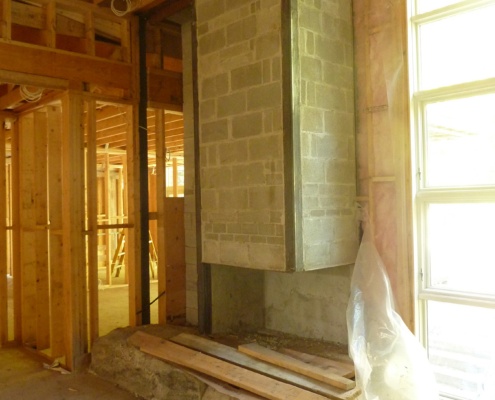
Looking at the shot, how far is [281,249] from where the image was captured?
3326 mm

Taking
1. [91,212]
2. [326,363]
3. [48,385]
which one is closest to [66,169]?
[91,212]

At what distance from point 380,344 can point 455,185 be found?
1.17 m

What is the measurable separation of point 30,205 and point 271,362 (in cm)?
318

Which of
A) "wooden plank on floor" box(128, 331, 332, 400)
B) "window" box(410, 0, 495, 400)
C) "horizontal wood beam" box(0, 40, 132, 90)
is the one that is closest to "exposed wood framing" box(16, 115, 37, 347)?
"horizontal wood beam" box(0, 40, 132, 90)

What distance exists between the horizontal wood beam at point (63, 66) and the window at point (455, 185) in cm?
272

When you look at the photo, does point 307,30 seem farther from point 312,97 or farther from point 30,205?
point 30,205

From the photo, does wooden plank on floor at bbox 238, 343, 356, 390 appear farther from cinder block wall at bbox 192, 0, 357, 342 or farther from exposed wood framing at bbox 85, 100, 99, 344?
exposed wood framing at bbox 85, 100, 99, 344

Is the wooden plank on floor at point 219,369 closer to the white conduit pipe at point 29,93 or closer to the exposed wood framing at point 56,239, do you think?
the exposed wood framing at point 56,239

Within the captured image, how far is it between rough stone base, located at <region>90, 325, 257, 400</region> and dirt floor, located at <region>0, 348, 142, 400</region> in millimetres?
102

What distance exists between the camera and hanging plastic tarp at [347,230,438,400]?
2.81 meters

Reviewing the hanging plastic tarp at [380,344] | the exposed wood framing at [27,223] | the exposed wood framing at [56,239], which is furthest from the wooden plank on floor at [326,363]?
the exposed wood framing at [27,223]

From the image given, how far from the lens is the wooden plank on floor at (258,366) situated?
9.42ft

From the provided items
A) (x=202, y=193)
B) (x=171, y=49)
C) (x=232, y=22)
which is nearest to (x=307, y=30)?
(x=232, y=22)

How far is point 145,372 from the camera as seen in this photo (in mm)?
3818
